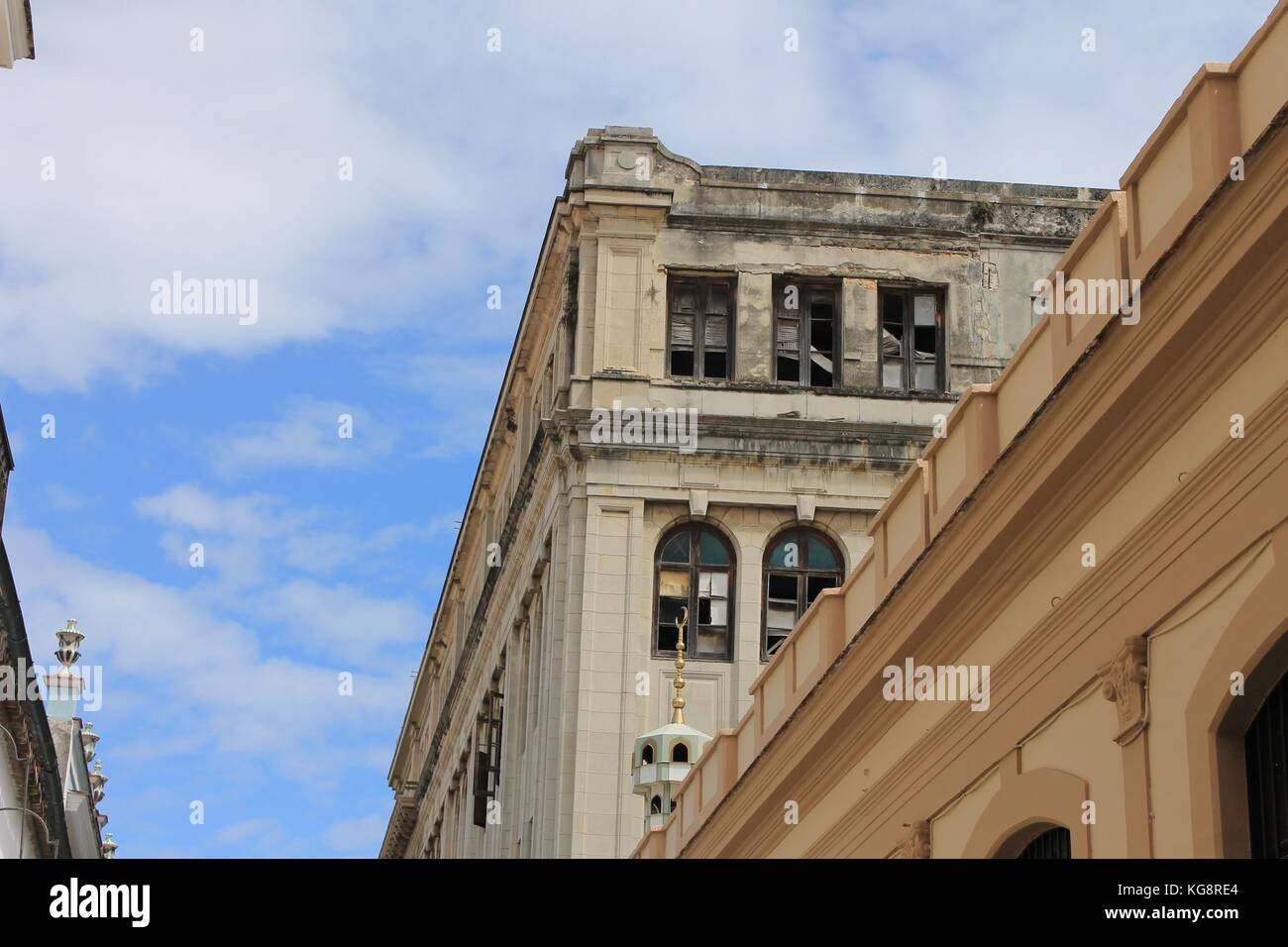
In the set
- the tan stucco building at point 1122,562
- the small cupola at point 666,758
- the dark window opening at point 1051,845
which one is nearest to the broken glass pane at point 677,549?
the small cupola at point 666,758

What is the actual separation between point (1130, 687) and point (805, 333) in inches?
1130

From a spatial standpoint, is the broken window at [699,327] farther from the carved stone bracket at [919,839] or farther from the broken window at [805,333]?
the carved stone bracket at [919,839]

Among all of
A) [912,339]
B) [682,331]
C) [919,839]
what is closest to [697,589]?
[682,331]

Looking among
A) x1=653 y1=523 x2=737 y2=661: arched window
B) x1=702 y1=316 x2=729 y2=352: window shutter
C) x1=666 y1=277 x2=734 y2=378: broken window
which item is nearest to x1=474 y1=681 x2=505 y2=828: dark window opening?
x1=653 y1=523 x2=737 y2=661: arched window

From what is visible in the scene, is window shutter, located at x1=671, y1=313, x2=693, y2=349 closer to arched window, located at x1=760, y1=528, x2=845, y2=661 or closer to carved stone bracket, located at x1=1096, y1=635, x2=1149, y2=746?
arched window, located at x1=760, y1=528, x2=845, y2=661

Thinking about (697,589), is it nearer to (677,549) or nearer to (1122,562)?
(677,549)

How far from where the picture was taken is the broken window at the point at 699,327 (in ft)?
149

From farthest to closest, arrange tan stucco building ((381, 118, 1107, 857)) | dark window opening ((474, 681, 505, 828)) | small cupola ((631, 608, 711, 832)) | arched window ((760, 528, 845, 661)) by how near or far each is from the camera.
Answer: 1. dark window opening ((474, 681, 505, 828))
2. arched window ((760, 528, 845, 661))
3. tan stucco building ((381, 118, 1107, 857))
4. small cupola ((631, 608, 711, 832))

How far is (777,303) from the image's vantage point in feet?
151

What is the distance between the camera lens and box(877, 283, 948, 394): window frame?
4581 centimetres

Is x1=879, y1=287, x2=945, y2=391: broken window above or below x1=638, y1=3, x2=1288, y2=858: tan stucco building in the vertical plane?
above

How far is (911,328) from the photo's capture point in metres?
Answer: 46.4
